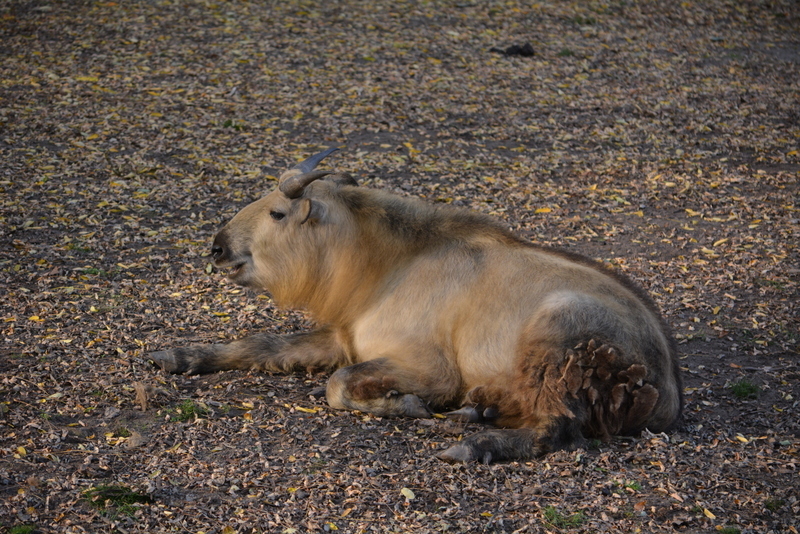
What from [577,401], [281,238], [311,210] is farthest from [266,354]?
[577,401]

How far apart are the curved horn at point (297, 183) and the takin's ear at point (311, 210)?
3.0 inches

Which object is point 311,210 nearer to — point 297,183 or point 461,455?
point 297,183

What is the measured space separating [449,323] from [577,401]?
0.89 meters

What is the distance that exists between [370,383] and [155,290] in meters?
2.49

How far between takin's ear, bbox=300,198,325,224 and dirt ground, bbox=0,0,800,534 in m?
1.08

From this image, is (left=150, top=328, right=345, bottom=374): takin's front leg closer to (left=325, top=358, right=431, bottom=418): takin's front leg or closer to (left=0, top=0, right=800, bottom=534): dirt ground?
(left=0, top=0, right=800, bottom=534): dirt ground

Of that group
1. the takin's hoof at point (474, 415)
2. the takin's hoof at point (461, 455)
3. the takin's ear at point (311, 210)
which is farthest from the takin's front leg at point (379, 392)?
the takin's ear at point (311, 210)

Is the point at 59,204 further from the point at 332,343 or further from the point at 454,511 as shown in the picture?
the point at 454,511

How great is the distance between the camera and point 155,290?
6.56 meters

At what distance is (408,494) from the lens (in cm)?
405

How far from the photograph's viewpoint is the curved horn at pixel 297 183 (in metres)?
5.14

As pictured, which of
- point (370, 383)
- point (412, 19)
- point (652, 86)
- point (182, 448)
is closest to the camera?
point (182, 448)

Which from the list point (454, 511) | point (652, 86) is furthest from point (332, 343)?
point (652, 86)

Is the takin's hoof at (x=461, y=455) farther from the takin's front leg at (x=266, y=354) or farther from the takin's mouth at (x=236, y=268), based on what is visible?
the takin's mouth at (x=236, y=268)
